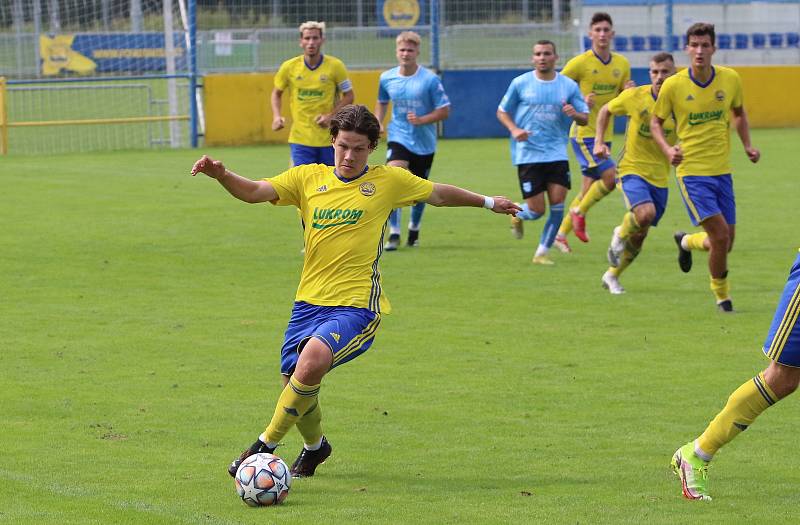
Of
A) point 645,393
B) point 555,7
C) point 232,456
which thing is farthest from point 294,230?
point 555,7

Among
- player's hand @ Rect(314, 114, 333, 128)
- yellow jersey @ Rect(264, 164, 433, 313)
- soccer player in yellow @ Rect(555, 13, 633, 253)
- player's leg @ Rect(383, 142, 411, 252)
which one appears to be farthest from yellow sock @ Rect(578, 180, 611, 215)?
yellow jersey @ Rect(264, 164, 433, 313)

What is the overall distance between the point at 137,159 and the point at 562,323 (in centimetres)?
1445

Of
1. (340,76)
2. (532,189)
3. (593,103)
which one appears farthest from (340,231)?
(593,103)

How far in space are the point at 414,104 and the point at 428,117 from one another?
41cm

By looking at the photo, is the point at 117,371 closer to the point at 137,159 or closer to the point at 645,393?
the point at 645,393

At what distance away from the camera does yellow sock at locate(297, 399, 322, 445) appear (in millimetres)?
6996

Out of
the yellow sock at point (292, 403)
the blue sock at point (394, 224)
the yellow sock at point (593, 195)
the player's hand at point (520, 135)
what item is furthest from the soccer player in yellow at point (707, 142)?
the yellow sock at point (292, 403)

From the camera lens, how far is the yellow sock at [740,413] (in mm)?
6621

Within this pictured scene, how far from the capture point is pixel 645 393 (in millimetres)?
8977

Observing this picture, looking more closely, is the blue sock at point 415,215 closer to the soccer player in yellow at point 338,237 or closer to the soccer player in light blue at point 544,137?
the soccer player in light blue at point 544,137

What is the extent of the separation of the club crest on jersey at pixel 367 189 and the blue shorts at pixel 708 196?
5.05m

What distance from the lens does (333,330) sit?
682 cm

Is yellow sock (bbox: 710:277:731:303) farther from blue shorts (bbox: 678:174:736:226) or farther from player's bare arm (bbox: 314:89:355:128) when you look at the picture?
player's bare arm (bbox: 314:89:355:128)

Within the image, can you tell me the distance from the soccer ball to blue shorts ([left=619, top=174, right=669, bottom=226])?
667cm
